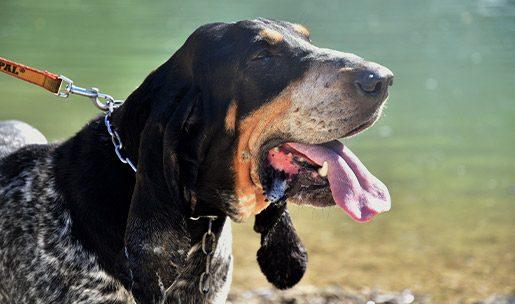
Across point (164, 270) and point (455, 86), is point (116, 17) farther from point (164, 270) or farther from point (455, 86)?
point (164, 270)

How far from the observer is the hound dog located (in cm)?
420

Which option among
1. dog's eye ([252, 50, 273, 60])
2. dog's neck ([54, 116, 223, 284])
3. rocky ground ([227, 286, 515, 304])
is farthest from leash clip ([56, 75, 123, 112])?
rocky ground ([227, 286, 515, 304])

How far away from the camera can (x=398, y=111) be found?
47.5 feet

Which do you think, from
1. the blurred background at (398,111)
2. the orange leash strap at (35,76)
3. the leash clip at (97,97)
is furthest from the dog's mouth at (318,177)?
the blurred background at (398,111)

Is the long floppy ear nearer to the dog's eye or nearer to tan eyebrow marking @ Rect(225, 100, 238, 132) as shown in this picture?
tan eyebrow marking @ Rect(225, 100, 238, 132)

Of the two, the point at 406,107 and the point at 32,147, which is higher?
the point at 32,147

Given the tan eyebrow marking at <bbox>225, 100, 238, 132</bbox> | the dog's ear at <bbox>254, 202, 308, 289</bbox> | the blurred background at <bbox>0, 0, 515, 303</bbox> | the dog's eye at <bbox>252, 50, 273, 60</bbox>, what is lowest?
the blurred background at <bbox>0, 0, 515, 303</bbox>

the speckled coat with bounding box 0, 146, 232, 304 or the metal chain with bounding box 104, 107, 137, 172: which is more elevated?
the metal chain with bounding box 104, 107, 137, 172

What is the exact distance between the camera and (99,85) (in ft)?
50.6

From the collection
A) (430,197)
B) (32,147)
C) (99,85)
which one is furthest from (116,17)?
(32,147)

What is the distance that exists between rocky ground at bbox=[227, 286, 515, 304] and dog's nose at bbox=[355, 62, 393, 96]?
2972 mm

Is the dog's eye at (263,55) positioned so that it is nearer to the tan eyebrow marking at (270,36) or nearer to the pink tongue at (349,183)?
the tan eyebrow marking at (270,36)

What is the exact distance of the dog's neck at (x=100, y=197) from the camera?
4.39 m

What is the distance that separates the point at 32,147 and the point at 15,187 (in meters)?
0.26
